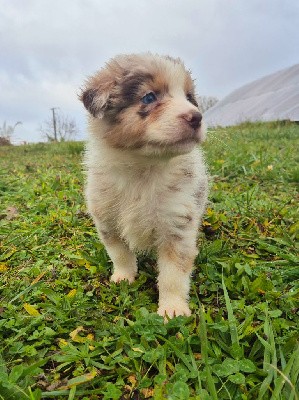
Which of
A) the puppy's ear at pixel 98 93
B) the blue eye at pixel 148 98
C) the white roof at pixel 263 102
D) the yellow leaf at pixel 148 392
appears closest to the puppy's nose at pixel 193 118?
the blue eye at pixel 148 98

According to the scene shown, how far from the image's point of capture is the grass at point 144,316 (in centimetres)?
209

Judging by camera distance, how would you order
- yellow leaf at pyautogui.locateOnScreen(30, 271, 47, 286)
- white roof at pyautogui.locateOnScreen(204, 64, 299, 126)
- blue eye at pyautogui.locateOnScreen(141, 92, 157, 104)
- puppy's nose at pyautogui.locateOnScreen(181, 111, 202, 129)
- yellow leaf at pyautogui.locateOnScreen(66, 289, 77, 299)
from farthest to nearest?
white roof at pyautogui.locateOnScreen(204, 64, 299, 126)
yellow leaf at pyautogui.locateOnScreen(30, 271, 47, 286)
yellow leaf at pyautogui.locateOnScreen(66, 289, 77, 299)
blue eye at pyautogui.locateOnScreen(141, 92, 157, 104)
puppy's nose at pyautogui.locateOnScreen(181, 111, 202, 129)

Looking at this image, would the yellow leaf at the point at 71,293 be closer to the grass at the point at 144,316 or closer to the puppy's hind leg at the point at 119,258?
the grass at the point at 144,316

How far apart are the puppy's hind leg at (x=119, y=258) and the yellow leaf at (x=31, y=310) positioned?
64cm

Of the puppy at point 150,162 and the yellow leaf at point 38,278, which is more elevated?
the puppy at point 150,162

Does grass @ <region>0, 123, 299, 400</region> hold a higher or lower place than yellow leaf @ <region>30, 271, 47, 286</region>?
lower

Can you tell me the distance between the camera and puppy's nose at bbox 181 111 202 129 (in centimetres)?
253

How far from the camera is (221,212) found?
4.28m

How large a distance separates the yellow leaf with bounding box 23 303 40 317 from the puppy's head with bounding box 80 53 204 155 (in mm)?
1180

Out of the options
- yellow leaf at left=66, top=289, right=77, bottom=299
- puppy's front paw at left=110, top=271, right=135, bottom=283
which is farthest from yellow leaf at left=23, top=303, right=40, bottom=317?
puppy's front paw at left=110, top=271, right=135, bottom=283

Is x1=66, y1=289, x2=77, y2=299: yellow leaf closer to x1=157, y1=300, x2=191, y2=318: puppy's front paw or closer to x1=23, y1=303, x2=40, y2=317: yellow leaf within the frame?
x1=23, y1=303, x2=40, y2=317: yellow leaf

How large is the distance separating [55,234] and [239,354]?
216cm

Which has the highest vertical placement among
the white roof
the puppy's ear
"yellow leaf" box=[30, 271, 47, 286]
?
the white roof

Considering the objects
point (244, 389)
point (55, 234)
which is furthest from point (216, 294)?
point (55, 234)
